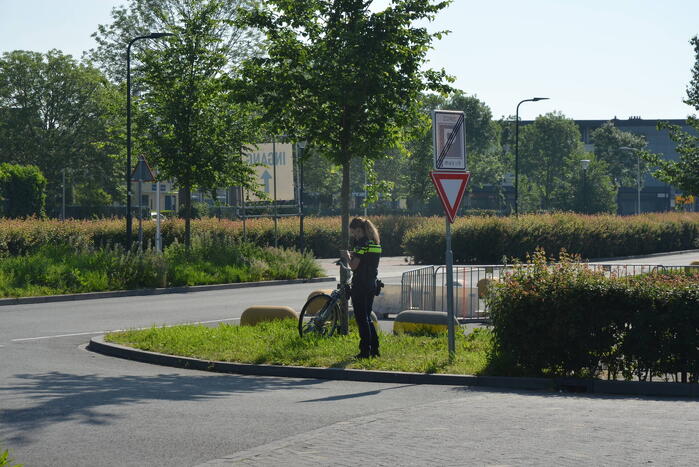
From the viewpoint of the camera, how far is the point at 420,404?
9.00 m

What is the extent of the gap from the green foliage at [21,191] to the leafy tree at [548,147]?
4838cm

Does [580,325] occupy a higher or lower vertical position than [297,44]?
lower

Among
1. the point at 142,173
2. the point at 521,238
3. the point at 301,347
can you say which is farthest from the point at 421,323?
the point at 521,238

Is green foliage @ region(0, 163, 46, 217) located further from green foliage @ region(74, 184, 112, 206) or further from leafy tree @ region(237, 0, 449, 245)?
leafy tree @ region(237, 0, 449, 245)

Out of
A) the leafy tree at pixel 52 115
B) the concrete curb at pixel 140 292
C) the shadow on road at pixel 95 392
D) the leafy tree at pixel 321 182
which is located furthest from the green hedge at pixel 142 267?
the leafy tree at pixel 321 182

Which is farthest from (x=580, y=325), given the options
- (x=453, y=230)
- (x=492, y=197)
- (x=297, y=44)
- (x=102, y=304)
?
(x=492, y=197)

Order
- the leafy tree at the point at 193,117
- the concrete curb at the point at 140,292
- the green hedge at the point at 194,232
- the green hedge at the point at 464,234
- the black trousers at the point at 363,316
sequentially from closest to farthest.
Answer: the black trousers at the point at 363,316
the concrete curb at the point at 140,292
the leafy tree at the point at 193,117
the green hedge at the point at 194,232
the green hedge at the point at 464,234

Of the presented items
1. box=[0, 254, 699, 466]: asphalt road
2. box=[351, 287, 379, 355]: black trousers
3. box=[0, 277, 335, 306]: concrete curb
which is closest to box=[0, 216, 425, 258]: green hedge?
box=[0, 277, 335, 306]: concrete curb

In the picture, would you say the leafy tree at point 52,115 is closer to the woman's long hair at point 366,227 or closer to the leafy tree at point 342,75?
the leafy tree at point 342,75

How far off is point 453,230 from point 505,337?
3095 cm

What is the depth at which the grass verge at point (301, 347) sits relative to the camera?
11375mm

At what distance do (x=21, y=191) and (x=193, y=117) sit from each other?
29.1 meters

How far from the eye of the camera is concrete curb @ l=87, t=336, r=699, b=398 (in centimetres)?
989

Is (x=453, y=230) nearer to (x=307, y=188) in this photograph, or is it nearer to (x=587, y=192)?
(x=587, y=192)
